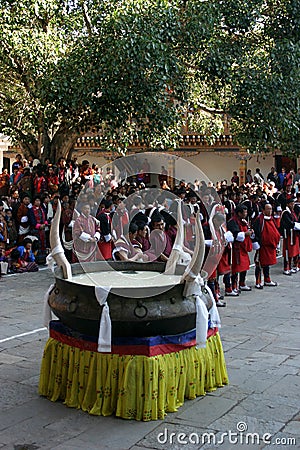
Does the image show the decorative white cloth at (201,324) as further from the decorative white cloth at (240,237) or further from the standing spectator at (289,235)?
the standing spectator at (289,235)

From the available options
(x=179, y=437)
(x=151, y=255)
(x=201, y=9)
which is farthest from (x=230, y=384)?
(x=201, y=9)

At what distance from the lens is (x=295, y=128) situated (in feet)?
53.1

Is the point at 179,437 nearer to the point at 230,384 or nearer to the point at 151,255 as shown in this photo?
the point at 230,384

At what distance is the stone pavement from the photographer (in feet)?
18.0

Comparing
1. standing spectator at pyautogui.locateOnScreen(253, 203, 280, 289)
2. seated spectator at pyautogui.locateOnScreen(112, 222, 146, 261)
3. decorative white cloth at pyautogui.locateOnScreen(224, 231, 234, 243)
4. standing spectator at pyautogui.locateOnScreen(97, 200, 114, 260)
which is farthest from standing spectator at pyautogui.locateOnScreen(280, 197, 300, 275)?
seated spectator at pyautogui.locateOnScreen(112, 222, 146, 261)

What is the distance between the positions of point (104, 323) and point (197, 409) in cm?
121

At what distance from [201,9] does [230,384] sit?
10.5m

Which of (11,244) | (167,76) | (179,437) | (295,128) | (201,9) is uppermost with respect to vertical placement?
(201,9)

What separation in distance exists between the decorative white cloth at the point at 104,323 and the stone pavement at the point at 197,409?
2.14 ft

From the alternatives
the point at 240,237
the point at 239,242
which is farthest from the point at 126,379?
the point at 239,242

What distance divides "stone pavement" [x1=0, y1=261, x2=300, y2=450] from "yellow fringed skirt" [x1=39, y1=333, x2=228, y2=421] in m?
0.10

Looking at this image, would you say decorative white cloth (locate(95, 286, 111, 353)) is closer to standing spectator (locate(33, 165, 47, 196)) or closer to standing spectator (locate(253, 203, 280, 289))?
standing spectator (locate(253, 203, 280, 289))

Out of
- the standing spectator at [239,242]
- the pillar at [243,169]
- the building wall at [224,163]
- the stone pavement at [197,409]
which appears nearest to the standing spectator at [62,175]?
the standing spectator at [239,242]

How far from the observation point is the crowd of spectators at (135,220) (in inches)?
379
